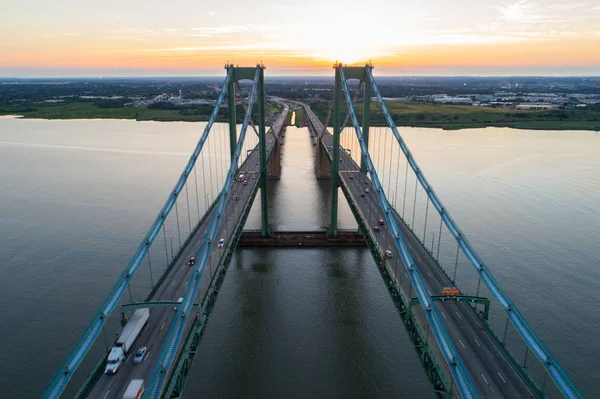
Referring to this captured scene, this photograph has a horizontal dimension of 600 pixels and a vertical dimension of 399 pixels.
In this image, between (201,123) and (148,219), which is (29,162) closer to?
(148,219)

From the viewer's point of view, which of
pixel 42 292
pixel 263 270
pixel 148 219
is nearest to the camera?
pixel 42 292

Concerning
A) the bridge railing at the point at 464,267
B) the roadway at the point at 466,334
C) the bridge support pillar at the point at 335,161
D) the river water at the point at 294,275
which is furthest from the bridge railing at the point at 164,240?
the bridge railing at the point at 464,267

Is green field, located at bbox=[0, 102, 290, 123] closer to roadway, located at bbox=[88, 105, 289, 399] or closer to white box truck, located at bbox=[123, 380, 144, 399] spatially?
roadway, located at bbox=[88, 105, 289, 399]

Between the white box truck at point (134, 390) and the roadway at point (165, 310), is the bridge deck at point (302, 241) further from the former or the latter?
the white box truck at point (134, 390)

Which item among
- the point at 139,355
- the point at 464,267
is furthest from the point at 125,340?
the point at 464,267

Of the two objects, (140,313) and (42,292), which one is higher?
(140,313)

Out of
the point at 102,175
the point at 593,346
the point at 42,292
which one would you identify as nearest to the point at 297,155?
the point at 102,175
